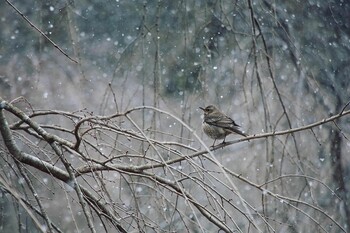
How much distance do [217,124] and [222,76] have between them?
1.08 m

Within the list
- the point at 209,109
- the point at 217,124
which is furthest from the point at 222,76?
the point at 217,124

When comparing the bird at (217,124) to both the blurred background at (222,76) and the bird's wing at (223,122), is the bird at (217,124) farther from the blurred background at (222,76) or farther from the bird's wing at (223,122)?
the blurred background at (222,76)

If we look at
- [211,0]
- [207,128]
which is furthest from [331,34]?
[207,128]

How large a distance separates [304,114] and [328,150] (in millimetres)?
319

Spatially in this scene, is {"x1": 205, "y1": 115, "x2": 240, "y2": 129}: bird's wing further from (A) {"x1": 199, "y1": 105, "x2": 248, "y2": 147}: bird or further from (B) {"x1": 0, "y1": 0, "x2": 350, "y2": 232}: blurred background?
(B) {"x1": 0, "y1": 0, "x2": 350, "y2": 232}: blurred background

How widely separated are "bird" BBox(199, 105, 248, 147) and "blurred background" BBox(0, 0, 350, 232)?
0.37 ft

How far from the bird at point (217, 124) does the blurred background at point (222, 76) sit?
4.5 inches

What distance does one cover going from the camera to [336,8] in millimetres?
5273

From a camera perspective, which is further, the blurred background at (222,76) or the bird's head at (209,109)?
the bird's head at (209,109)

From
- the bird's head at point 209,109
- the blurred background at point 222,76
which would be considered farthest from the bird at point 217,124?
the blurred background at point 222,76

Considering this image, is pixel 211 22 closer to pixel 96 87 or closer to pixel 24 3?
pixel 24 3

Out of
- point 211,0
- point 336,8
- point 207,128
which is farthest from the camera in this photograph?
point 336,8

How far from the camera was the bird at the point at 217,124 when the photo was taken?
4246 mm

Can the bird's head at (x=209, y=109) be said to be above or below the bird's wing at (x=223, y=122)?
above
